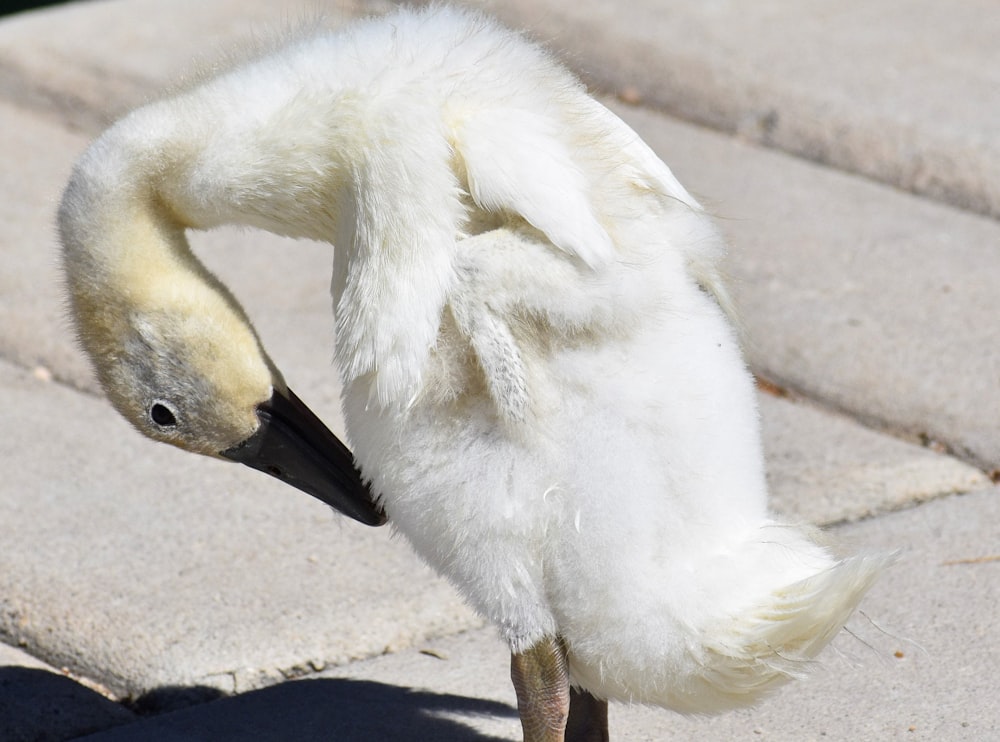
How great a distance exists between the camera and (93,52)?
6.40 meters

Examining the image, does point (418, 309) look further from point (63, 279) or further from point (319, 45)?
point (63, 279)

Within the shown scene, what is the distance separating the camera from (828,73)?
605cm

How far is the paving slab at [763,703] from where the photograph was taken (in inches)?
117

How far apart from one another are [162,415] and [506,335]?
0.74 m

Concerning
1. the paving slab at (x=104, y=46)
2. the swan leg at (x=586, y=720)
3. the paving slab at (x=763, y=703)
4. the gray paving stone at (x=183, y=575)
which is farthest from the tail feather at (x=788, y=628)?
the paving slab at (x=104, y=46)

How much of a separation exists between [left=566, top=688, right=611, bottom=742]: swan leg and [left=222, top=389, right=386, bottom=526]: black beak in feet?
1.79

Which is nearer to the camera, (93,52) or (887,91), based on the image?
(887,91)

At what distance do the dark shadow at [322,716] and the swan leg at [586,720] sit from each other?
196 mm

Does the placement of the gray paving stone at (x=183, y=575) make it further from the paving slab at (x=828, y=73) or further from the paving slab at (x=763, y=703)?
the paving slab at (x=828, y=73)

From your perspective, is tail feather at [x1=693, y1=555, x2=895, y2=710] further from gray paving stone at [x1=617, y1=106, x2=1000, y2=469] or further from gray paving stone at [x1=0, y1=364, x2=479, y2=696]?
gray paving stone at [x1=617, y1=106, x2=1000, y2=469]

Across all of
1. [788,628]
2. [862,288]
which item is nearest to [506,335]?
[788,628]

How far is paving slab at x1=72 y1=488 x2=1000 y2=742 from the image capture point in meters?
2.98

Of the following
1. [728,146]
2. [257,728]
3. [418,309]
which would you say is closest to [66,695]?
[257,728]

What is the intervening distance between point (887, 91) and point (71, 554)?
3.83m
